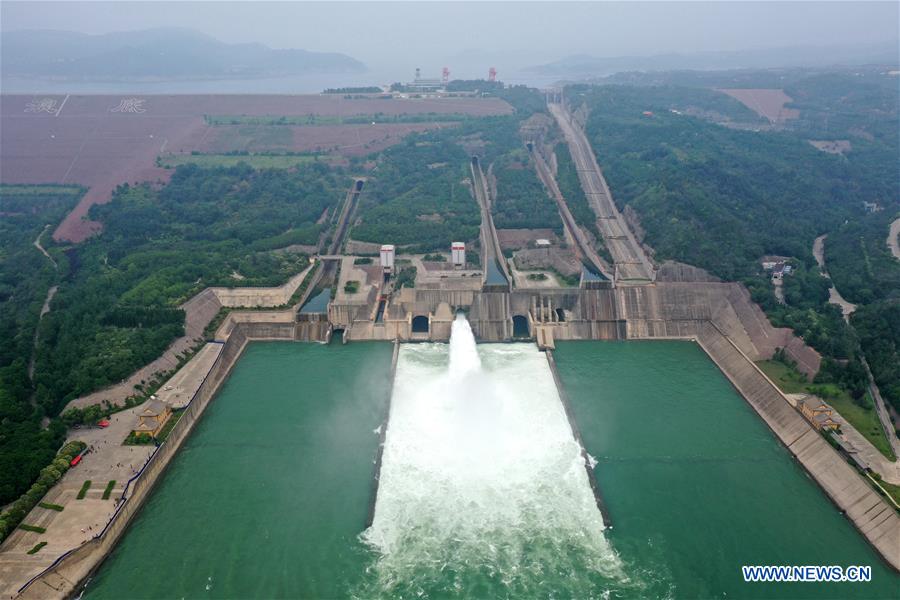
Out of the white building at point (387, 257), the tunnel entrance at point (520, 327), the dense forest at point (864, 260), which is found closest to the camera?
the dense forest at point (864, 260)

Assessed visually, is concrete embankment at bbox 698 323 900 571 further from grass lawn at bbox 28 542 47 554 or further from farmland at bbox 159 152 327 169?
farmland at bbox 159 152 327 169

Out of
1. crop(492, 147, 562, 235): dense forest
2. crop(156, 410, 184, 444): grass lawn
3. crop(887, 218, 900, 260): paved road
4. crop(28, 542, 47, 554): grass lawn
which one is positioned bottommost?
crop(28, 542, 47, 554): grass lawn

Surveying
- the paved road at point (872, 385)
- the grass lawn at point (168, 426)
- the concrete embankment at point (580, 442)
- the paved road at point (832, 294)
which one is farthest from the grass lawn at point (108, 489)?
the paved road at point (832, 294)

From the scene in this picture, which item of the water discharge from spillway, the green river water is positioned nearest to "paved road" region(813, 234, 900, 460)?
the green river water

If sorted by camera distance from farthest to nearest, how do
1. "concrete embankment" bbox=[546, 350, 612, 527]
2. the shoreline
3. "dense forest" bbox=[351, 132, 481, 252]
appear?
"dense forest" bbox=[351, 132, 481, 252] < "concrete embankment" bbox=[546, 350, 612, 527] < the shoreline

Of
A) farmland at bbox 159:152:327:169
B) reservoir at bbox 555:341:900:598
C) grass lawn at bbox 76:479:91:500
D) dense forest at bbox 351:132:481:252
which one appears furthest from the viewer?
farmland at bbox 159:152:327:169

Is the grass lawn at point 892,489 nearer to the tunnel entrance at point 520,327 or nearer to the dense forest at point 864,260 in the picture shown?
the dense forest at point 864,260

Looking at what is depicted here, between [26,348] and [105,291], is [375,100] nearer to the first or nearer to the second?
[105,291]
